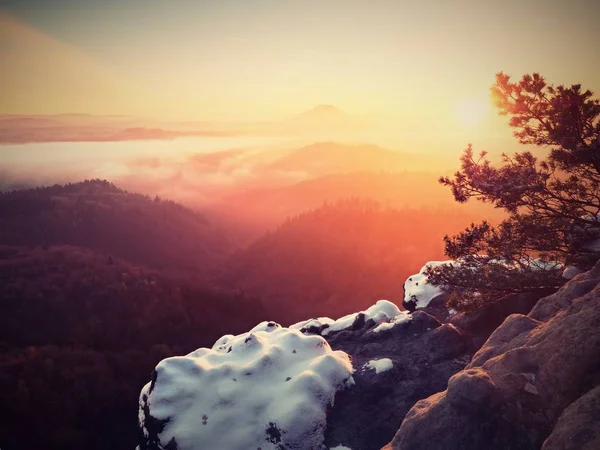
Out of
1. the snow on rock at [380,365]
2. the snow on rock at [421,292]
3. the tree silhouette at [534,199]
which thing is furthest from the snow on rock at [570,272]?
the snow on rock at [421,292]

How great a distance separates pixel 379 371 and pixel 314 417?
573 centimetres

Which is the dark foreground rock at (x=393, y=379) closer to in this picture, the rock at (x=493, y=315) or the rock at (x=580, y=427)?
the rock at (x=493, y=315)

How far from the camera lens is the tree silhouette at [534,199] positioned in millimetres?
17094

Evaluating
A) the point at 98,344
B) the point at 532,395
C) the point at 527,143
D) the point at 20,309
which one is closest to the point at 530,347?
the point at 532,395

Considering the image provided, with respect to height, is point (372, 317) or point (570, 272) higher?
point (570, 272)

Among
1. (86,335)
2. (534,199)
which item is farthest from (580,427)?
(86,335)

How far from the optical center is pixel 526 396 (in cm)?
1250

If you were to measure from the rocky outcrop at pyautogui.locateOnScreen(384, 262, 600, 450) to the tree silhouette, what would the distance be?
6.70 m

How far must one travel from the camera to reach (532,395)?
12422mm

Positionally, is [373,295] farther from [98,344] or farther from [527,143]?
[527,143]

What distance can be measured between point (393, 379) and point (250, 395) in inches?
369

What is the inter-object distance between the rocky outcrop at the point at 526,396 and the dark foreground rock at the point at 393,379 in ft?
24.4

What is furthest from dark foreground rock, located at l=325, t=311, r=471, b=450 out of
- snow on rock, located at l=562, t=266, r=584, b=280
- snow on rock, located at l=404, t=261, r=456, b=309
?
snow on rock, located at l=404, t=261, r=456, b=309

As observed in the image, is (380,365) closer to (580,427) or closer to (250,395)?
(250,395)
